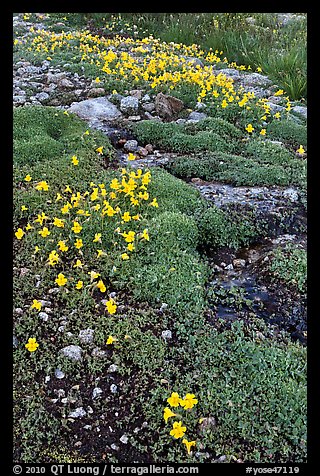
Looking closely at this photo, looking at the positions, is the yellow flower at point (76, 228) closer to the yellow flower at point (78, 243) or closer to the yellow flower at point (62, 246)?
the yellow flower at point (78, 243)

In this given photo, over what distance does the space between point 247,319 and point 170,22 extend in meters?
12.6

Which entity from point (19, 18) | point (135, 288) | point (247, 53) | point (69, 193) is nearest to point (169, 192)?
point (69, 193)

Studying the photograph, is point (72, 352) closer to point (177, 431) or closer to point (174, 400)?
point (174, 400)

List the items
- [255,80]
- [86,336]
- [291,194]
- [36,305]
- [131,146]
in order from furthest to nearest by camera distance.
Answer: [255,80]
[131,146]
[291,194]
[36,305]
[86,336]

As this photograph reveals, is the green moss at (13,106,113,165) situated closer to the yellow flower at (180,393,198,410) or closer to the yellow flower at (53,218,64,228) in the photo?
the yellow flower at (53,218,64,228)

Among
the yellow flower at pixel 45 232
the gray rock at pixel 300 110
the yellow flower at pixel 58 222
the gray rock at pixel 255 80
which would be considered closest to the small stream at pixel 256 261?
the yellow flower at pixel 58 222

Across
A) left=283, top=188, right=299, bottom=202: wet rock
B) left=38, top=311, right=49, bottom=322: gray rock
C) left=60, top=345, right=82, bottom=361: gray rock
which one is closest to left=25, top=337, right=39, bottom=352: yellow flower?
left=60, top=345, right=82, bottom=361: gray rock

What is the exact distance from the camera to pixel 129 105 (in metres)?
9.63

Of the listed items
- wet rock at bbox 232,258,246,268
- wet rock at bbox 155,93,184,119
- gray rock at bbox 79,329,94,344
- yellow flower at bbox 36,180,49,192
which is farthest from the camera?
wet rock at bbox 155,93,184,119

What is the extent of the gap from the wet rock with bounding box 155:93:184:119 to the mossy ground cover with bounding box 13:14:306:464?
8.43ft

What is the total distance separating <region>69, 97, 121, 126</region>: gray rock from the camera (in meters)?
9.28

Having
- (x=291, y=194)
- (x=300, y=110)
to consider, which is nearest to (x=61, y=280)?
(x=291, y=194)

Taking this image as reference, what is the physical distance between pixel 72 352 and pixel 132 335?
23.3 inches
